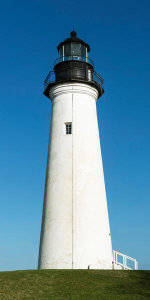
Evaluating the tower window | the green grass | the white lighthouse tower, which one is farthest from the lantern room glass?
the green grass

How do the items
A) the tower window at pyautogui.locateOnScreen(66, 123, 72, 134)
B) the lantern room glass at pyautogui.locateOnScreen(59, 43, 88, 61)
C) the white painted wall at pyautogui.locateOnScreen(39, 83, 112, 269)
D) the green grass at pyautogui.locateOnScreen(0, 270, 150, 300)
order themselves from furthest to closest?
the lantern room glass at pyautogui.locateOnScreen(59, 43, 88, 61) → the tower window at pyautogui.locateOnScreen(66, 123, 72, 134) → the white painted wall at pyautogui.locateOnScreen(39, 83, 112, 269) → the green grass at pyautogui.locateOnScreen(0, 270, 150, 300)

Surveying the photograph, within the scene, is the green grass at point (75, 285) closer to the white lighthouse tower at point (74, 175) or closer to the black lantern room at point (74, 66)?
the white lighthouse tower at point (74, 175)

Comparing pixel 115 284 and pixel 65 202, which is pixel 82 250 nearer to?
pixel 65 202

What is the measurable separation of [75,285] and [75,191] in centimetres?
653

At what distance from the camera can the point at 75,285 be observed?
1382 centimetres

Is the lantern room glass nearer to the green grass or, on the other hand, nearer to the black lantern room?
the black lantern room

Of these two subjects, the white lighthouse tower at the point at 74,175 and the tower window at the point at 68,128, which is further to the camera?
the tower window at the point at 68,128

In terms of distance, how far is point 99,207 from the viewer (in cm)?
1970

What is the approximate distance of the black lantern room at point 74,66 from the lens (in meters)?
22.3

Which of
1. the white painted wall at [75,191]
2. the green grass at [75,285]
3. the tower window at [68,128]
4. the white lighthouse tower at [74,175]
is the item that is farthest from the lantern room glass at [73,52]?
the green grass at [75,285]

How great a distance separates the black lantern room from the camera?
73.2ft

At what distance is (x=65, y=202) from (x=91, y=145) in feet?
13.1

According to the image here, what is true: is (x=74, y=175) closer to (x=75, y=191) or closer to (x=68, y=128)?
(x=75, y=191)

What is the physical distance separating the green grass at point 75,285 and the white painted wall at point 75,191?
2499 mm
